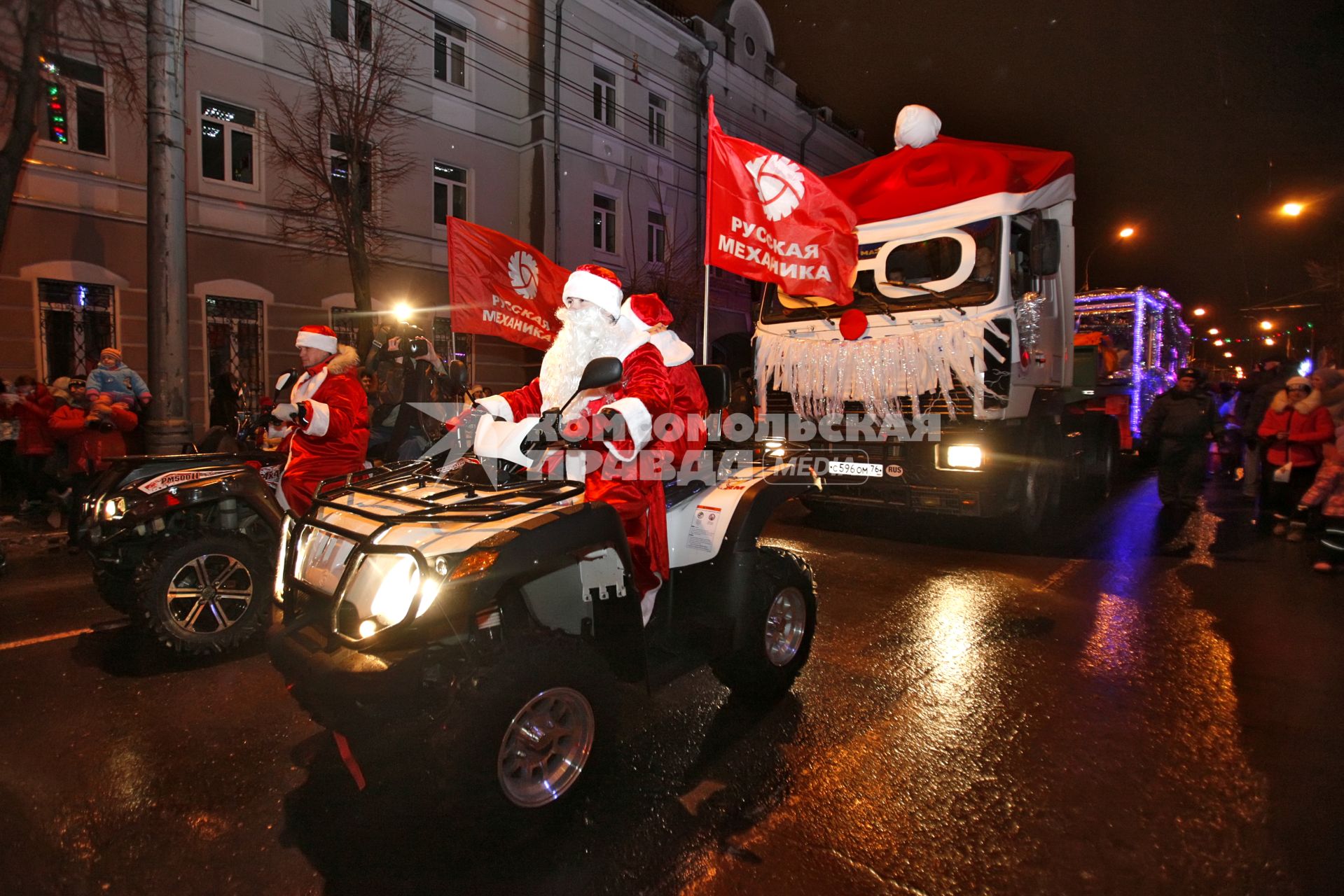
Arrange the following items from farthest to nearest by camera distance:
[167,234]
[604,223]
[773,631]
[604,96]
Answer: [604,223]
[604,96]
[167,234]
[773,631]

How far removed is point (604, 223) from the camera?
65.4 ft

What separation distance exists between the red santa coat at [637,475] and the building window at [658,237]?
18.6 meters

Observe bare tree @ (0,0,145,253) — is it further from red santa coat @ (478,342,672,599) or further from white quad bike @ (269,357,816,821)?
red santa coat @ (478,342,672,599)

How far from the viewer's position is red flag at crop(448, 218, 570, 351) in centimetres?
984

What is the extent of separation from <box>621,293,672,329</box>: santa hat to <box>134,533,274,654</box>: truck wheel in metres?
2.81

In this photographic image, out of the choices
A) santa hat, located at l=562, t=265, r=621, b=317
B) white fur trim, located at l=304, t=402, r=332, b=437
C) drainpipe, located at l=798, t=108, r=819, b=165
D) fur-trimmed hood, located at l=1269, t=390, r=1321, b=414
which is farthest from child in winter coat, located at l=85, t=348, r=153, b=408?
drainpipe, located at l=798, t=108, r=819, b=165

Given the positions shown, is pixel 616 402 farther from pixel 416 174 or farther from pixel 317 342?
pixel 416 174

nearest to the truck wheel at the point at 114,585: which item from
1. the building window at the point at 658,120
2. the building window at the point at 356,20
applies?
the building window at the point at 356,20

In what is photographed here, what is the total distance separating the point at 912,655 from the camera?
14.3ft

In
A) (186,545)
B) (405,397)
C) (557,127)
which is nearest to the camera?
(186,545)

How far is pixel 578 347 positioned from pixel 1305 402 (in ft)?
25.3

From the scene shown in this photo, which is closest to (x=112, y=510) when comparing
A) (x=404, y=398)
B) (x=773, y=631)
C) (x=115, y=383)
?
(x=404, y=398)

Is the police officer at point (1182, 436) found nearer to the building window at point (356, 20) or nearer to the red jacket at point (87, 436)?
the red jacket at point (87, 436)

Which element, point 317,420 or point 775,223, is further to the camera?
point 775,223
